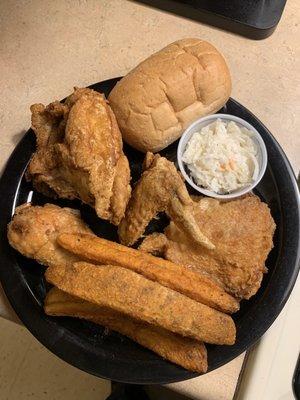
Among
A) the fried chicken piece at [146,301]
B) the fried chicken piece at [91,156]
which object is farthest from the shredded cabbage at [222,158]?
the fried chicken piece at [146,301]

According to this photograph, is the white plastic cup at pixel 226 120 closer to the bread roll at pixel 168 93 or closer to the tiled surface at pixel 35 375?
the bread roll at pixel 168 93

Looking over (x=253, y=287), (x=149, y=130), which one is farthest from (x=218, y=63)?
(x=253, y=287)

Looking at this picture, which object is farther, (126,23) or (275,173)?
(126,23)

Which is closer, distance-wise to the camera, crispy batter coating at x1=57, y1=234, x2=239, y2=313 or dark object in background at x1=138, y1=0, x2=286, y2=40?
crispy batter coating at x1=57, y1=234, x2=239, y2=313

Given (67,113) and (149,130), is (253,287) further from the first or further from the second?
(67,113)

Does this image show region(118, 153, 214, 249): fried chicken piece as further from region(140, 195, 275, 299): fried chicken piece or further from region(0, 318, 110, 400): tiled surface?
region(0, 318, 110, 400): tiled surface

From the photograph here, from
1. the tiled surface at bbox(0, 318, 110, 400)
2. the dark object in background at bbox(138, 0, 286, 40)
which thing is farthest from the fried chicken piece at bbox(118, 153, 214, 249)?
the tiled surface at bbox(0, 318, 110, 400)
